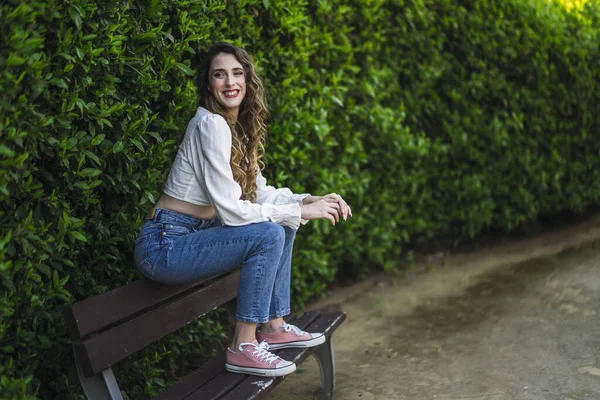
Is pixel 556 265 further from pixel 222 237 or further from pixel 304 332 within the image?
pixel 222 237

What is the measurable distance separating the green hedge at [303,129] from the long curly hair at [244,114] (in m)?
0.22

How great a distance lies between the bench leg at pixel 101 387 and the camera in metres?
2.82

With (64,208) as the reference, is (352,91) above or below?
above

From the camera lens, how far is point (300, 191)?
521 centimetres

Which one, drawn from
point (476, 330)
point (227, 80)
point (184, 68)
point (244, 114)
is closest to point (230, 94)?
point (227, 80)

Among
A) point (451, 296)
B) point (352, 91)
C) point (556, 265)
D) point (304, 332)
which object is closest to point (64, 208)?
point (304, 332)

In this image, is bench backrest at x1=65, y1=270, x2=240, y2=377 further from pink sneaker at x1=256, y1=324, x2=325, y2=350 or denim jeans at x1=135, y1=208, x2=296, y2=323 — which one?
pink sneaker at x1=256, y1=324, x2=325, y2=350

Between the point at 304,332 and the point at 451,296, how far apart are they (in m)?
2.64

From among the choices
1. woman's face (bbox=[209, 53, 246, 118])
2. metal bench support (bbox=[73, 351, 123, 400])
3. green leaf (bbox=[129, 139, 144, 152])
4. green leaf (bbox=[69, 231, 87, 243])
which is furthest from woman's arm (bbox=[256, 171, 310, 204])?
metal bench support (bbox=[73, 351, 123, 400])

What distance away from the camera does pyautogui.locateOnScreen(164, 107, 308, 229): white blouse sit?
328 centimetres

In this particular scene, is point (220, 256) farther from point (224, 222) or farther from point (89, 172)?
point (89, 172)

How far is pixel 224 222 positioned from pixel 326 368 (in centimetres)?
120

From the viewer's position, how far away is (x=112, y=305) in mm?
2918

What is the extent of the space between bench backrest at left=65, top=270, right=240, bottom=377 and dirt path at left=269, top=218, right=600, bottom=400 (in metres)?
1.02
